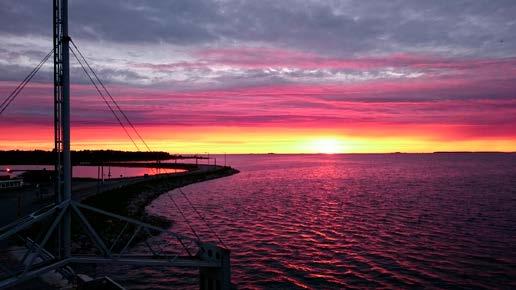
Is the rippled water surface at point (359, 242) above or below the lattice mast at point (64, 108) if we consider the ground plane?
below

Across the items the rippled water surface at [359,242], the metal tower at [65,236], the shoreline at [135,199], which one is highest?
the metal tower at [65,236]

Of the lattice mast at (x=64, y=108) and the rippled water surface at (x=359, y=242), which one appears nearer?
the lattice mast at (x=64, y=108)

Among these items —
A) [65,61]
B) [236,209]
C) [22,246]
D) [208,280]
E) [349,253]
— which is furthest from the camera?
[236,209]

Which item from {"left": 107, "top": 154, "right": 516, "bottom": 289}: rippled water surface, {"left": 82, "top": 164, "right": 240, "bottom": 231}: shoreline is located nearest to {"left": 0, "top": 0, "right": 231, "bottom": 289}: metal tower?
{"left": 107, "top": 154, "right": 516, "bottom": 289}: rippled water surface

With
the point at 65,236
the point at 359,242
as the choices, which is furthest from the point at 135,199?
the point at 65,236

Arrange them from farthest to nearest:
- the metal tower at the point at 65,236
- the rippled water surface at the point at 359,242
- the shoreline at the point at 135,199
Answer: the shoreline at the point at 135,199 → the rippled water surface at the point at 359,242 → the metal tower at the point at 65,236

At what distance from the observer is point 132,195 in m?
65.5

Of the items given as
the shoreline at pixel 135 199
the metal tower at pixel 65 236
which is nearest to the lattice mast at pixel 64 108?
the metal tower at pixel 65 236

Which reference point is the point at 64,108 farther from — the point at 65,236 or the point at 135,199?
the point at 135,199

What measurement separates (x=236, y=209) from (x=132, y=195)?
1851 cm

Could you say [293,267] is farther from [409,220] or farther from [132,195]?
[132,195]

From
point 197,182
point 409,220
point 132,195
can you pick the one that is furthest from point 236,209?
point 197,182

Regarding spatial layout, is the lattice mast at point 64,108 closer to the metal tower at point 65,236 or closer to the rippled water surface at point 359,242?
the metal tower at point 65,236

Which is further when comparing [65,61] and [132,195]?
[132,195]
